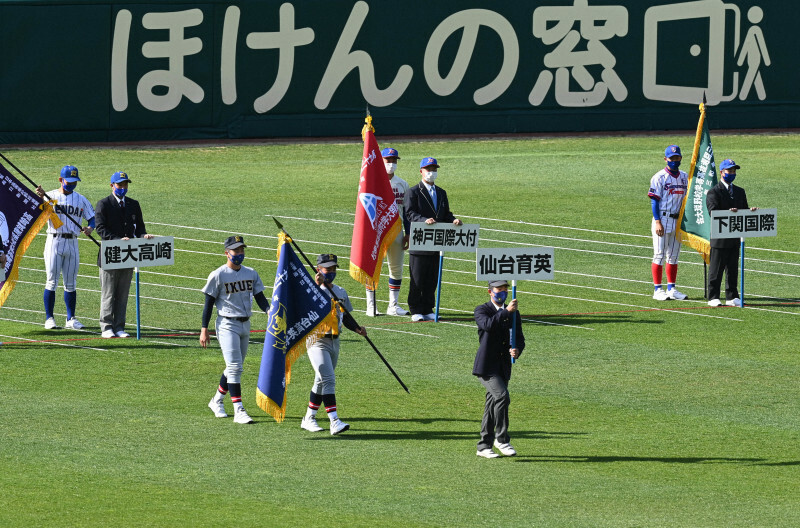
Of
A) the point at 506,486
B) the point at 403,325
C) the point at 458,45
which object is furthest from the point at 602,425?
the point at 458,45

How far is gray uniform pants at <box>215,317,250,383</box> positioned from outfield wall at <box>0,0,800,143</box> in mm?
19084

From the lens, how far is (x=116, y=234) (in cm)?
2062

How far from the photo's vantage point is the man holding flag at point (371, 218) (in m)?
21.7

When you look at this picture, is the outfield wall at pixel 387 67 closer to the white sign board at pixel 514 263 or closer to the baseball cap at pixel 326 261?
the white sign board at pixel 514 263

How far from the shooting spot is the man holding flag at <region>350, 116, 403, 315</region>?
21656mm

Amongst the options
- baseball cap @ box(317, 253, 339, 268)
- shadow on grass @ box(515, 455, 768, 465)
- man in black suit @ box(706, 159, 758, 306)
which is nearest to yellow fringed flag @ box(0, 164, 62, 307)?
baseball cap @ box(317, 253, 339, 268)

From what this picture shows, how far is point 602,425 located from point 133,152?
21484mm

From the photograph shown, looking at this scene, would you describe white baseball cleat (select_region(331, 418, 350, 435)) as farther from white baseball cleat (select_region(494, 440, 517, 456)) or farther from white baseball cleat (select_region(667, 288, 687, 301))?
white baseball cleat (select_region(667, 288, 687, 301))

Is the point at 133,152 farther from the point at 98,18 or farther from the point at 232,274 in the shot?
the point at 232,274

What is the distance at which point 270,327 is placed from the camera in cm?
1612

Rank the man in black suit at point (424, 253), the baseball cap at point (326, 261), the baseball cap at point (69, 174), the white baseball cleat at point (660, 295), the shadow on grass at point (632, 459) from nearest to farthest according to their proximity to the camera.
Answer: the shadow on grass at point (632, 459) < the baseball cap at point (326, 261) < the baseball cap at point (69, 174) < the man in black suit at point (424, 253) < the white baseball cleat at point (660, 295)

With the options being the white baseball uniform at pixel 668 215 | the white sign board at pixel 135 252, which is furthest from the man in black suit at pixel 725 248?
the white sign board at pixel 135 252

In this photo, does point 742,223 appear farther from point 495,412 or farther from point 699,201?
point 495,412

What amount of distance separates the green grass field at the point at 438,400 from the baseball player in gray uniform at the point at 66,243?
499 mm
